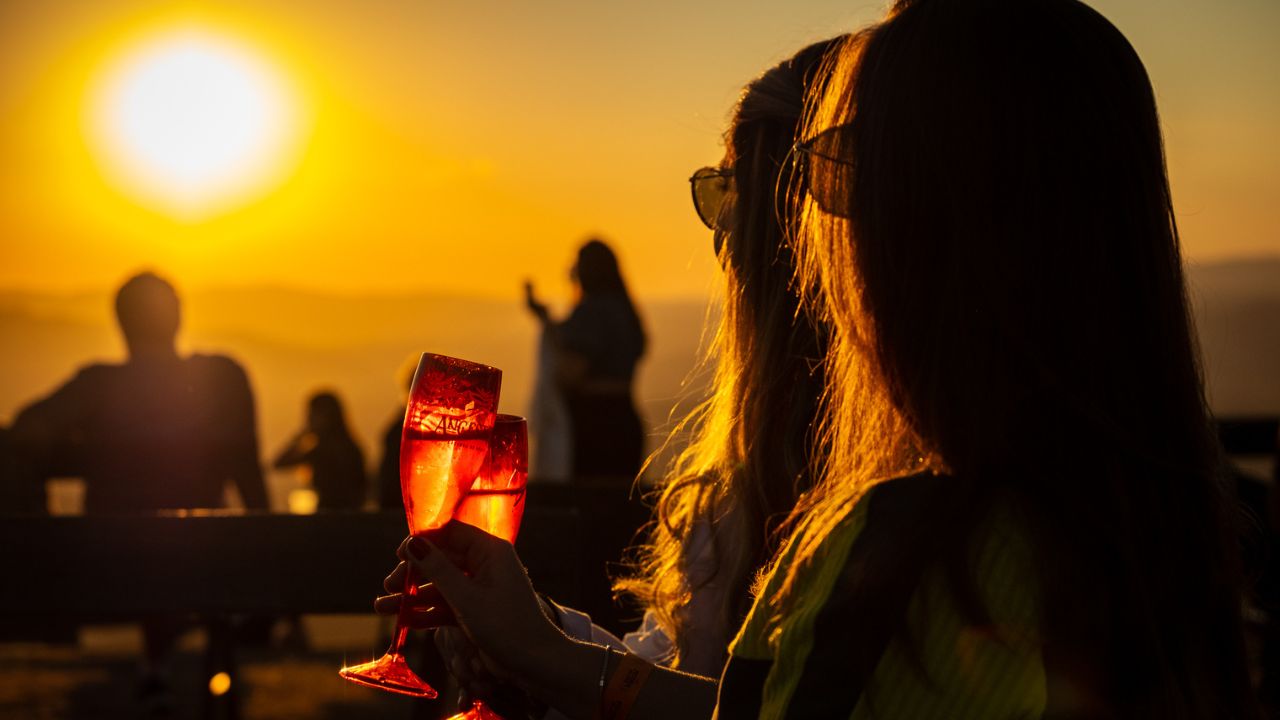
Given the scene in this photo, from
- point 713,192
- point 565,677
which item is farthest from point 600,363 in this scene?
point 565,677

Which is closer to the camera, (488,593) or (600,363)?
(488,593)

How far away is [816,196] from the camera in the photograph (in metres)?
1.36

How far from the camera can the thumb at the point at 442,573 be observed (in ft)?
5.40

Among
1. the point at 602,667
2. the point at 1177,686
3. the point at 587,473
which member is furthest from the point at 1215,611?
the point at 587,473

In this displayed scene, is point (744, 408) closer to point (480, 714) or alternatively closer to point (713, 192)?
point (713, 192)

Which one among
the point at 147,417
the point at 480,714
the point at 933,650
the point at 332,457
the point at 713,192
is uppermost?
the point at 713,192

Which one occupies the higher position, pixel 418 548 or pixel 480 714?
pixel 418 548

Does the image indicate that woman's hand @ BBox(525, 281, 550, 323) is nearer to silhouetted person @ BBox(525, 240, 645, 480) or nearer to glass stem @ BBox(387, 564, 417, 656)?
silhouetted person @ BBox(525, 240, 645, 480)

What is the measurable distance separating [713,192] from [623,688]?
932mm

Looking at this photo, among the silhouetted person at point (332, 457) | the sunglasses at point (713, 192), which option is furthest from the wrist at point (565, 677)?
the silhouetted person at point (332, 457)

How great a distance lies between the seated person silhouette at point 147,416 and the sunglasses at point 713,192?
3.69 metres

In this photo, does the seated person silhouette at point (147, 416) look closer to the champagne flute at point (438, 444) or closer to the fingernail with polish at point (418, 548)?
the champagne flute at point (438, 444)

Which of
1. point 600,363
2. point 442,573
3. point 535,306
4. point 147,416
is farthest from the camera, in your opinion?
point 535,306

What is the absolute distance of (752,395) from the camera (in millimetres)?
2203
